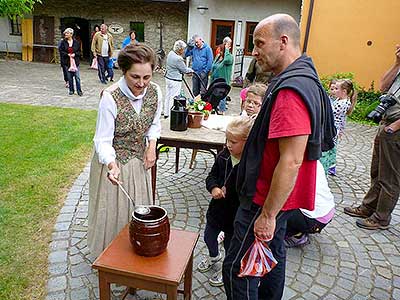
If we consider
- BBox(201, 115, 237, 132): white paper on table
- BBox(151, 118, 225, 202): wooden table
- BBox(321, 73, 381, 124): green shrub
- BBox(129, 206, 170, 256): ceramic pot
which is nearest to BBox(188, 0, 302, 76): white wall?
BBox(321, 73, 381, 124): green shrub

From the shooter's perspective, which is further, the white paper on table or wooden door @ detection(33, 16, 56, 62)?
wooden door @ detection(33, 16, 56, 62)

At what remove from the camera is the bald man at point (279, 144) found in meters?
1.51

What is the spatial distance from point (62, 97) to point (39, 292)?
7.37 meters

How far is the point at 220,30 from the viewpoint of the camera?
44.5 ft

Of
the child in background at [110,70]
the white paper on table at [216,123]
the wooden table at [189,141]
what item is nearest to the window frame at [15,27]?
the child in background at [110,70]

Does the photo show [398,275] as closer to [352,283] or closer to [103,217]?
[352,283]

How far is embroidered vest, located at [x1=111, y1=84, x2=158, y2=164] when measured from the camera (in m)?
2.24

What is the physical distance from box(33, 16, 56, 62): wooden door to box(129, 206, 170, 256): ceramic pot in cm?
1644

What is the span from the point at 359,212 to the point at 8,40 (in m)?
17.8

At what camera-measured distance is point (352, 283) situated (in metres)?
2.76

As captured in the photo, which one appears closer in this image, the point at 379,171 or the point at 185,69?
the point at 379,171

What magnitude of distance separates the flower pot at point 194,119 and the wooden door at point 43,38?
Result: 14776mm

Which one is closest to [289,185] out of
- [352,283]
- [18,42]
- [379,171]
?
[352,283]

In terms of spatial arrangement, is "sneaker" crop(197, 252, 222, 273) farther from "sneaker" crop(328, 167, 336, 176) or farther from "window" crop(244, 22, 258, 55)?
"window" crop(244, 22, 258, 55)
